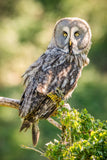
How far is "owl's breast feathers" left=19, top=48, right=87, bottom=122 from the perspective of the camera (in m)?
3.33

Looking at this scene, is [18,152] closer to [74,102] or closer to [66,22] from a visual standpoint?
[74,102]

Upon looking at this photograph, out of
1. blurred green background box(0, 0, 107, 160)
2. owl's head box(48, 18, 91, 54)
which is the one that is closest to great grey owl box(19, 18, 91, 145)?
owl's head box(48, 18, 91, 54)

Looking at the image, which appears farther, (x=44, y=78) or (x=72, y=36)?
(x=72, y=36)

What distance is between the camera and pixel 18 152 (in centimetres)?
814

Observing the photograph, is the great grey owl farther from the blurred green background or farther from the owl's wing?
the blurred green background

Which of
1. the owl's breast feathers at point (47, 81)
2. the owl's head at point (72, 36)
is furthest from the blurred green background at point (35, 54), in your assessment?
the owl's breast feathers at point (47, 81)

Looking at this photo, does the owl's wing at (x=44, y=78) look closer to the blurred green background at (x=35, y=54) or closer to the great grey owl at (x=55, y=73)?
the great grey owl at (x=55, y=73)

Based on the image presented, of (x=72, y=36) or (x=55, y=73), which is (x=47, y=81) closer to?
(x=55, y=73)

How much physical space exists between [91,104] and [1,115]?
81.9 inches

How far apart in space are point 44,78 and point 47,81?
0.13ft

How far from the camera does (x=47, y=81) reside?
11.3 feet

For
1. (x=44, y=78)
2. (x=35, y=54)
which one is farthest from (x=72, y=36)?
(x=35, y=54)

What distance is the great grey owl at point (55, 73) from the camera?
3330 millimetres

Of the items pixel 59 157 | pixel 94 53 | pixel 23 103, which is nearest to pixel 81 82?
pixel 94 53
